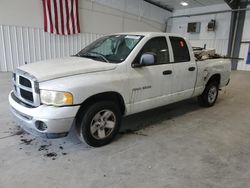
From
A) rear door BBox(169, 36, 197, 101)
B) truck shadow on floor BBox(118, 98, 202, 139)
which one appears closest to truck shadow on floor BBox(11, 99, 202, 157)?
truck shadow on floor BBox(118, 98, 202, 139)

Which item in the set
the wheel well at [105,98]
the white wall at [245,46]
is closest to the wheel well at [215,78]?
the wheel well at [105,98]

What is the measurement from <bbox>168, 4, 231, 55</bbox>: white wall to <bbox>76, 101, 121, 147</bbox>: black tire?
12599 mm

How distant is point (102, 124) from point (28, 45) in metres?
7.05

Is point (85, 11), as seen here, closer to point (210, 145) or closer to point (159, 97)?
point (159, 97)

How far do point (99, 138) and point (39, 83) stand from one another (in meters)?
1.15

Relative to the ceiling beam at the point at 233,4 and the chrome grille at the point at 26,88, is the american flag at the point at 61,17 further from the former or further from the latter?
the ceiling beam at the point at 233,4

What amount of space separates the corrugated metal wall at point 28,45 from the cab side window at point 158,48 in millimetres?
6704

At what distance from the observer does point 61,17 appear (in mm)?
9180

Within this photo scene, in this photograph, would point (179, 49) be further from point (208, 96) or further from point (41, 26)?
point (41, 26)

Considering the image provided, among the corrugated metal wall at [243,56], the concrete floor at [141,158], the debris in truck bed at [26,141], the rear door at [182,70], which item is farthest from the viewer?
the corrugated metal wall at [243,56]

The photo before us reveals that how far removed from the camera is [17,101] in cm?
296

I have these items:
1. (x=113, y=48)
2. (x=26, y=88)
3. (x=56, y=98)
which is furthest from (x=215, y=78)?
(x=26, y=88)

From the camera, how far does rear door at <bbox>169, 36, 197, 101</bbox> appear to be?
12.9ft

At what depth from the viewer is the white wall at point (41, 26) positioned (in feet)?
26.2
